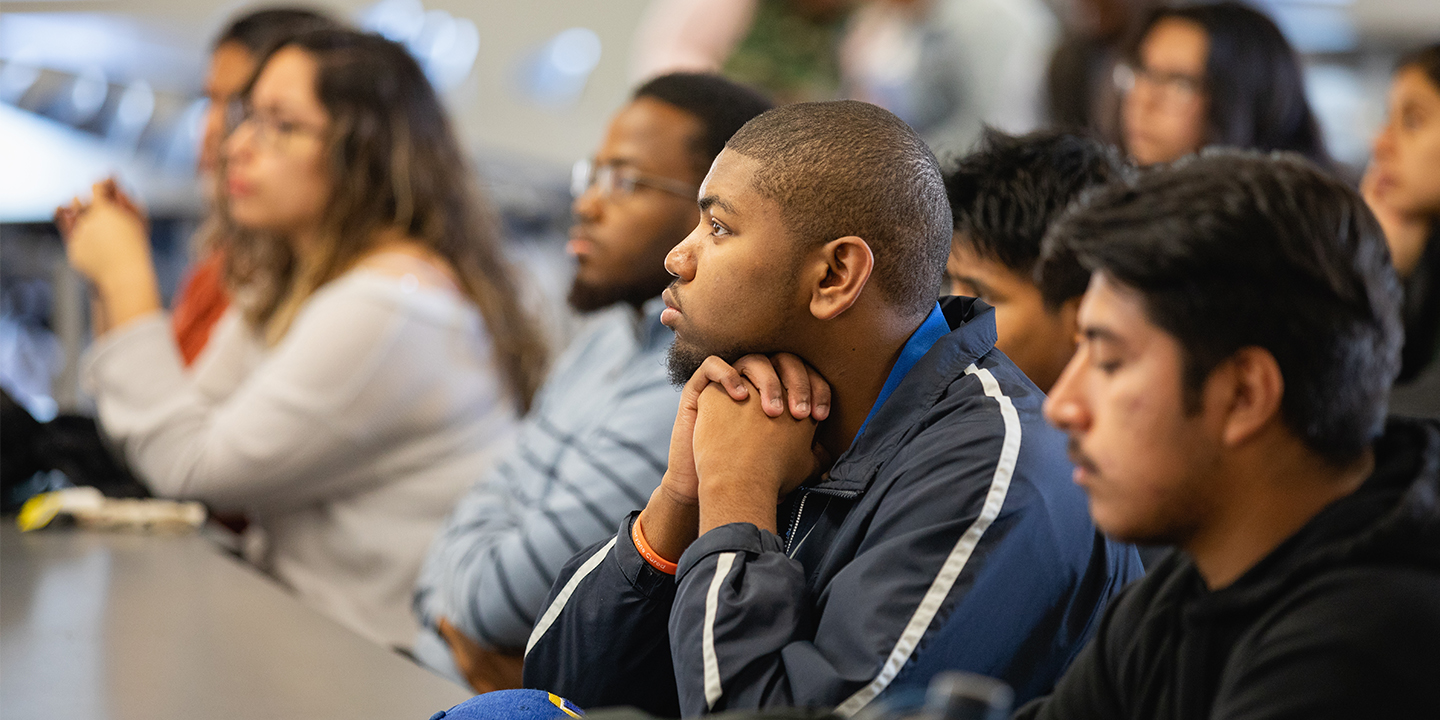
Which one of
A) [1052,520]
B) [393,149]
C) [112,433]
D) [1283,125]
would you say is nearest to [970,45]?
[1283,125]

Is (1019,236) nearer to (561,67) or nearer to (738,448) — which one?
(738,448)

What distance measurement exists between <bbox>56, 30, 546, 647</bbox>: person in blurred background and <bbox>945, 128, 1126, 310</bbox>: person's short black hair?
1.07m

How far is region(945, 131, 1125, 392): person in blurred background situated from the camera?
Result: 136 cm

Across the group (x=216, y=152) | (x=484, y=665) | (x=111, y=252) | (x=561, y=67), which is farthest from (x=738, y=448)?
(x=561, y=67)

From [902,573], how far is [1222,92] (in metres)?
1.76

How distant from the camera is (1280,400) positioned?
76 cm

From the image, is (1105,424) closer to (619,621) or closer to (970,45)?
(619,621)

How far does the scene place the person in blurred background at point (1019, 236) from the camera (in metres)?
1.36

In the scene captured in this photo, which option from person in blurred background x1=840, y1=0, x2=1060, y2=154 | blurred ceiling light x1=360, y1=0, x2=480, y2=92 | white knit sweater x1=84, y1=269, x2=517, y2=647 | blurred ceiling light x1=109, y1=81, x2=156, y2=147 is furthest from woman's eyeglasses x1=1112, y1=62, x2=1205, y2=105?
blurred ceiling light x1=109, y1=81, x2=156, y2=147

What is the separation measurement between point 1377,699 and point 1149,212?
0.30 meters

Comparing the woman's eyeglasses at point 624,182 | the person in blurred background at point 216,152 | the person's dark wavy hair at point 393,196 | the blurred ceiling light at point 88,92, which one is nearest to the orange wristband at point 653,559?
the woman's eyeglasses at point 624,182

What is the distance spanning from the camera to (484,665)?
161cm

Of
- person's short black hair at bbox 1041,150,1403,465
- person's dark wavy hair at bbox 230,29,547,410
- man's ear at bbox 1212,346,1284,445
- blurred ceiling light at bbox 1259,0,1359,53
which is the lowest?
blurred ceiling light at bbox 1259,0,1359,53

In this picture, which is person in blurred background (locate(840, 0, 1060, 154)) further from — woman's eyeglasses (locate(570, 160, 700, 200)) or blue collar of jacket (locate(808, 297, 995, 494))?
blue collar of jacket (locate(808, 297, 995, 494))
